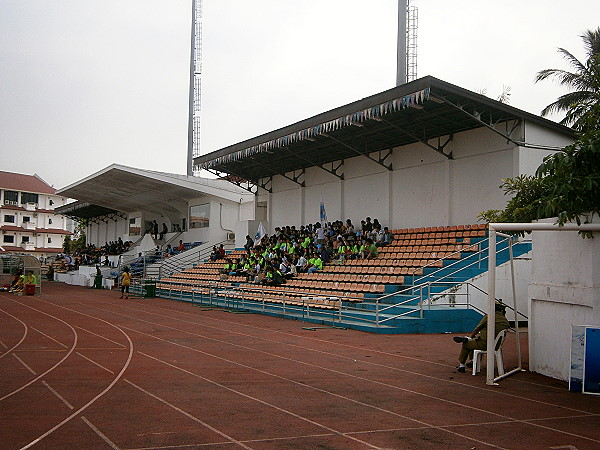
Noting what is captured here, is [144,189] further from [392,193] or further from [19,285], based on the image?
[392,193]

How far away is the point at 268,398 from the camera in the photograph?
28.1 ft

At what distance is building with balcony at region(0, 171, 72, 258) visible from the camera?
252 feet

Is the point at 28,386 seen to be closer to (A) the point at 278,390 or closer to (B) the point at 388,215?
(A) the point at 278,390

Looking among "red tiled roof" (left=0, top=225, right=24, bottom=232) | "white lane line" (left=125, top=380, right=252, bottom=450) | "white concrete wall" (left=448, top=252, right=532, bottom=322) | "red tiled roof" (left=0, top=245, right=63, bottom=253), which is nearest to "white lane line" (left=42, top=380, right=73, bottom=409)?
"white lane line" (left=125, top=380, right=252, bottom=450)

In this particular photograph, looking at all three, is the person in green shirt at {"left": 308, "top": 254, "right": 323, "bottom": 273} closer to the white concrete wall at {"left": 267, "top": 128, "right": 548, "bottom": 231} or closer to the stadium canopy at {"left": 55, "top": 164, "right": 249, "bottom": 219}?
the white concrete wall at {"left": 267, "top": 128, "right": 548, "bottom": 231}

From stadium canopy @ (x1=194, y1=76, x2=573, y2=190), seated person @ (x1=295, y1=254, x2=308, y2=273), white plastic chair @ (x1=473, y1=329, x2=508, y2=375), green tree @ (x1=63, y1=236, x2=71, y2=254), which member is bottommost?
white plastic chair @ (x1=473, y1=329, x2=508, y2=375)

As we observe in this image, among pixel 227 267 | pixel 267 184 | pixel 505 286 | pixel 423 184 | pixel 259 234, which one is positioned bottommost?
pixel 505 286

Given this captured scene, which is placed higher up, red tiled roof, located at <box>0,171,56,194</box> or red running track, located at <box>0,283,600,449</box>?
red tiled roof, located at <box>0,171,56,194</box>

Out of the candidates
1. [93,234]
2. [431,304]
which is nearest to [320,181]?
[431,304]

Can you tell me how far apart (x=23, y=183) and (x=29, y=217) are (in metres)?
4.60

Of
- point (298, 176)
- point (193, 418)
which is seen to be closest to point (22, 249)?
point (298, 176)

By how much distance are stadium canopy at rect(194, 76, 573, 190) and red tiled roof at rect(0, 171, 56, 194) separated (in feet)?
175

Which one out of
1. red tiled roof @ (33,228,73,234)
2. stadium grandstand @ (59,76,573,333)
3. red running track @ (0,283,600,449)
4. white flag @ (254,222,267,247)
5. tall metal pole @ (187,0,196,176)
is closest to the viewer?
red running track @ (0,283,600,449)

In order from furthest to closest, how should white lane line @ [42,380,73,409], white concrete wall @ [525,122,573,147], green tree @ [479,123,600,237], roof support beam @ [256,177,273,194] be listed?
1. roof support beam @ [256,177,273,194]
2. white concrete wall @ [525,122,573,147]
3. green tree @ [479,123,600,237]
4. white lane line @ [42,380,73,409]
